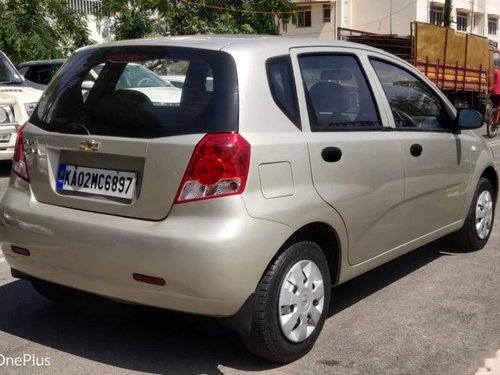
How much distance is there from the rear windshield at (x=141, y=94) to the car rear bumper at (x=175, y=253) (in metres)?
0.44

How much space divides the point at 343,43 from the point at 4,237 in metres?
2.36

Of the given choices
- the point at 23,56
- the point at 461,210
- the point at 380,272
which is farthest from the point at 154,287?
the point at 23,56

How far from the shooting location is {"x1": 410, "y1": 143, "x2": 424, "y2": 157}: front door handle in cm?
463

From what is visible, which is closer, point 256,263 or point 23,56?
point 256,263

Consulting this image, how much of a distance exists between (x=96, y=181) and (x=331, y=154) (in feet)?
4.21

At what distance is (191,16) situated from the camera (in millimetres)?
22641

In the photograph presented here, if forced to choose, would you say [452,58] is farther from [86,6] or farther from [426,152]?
[426,152]

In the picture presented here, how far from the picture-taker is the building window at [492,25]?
52562mm

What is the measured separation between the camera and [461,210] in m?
5.46

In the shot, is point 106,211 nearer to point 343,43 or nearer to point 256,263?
point 256,263

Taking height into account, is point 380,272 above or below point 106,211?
below

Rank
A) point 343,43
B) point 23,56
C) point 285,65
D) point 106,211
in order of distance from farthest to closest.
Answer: point 23,56
point 343,43
point 285,65
point 106,211

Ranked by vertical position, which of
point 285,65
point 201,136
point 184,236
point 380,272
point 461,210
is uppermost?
point 285,65

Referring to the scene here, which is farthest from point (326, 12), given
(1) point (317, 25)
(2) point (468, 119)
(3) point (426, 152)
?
(3) point (426, 152)
